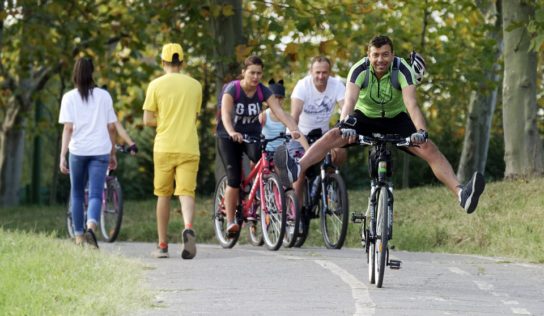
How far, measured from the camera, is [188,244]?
42.7 feet

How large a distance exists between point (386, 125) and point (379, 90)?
0.33m

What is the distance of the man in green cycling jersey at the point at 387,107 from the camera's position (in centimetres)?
1010

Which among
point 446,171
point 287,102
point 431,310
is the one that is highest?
point 287,102

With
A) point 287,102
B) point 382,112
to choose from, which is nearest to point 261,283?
point 382,112

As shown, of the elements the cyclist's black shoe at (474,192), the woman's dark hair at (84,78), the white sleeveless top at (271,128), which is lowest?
the cyclist's black shoe at (474,192)

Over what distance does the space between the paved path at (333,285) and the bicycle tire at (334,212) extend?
12.5 inches

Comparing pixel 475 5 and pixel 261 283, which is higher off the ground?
pixel 475 5

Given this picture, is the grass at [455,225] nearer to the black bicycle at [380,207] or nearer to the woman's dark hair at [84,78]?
the woman's dark hair at [84,78]

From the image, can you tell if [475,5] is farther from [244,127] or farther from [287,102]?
[244,127]

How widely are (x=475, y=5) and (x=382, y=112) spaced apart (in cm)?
1447

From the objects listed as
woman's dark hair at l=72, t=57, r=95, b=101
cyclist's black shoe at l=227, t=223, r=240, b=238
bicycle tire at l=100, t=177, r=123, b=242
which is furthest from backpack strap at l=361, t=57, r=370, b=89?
bicycle tire at l=100, t=177, r=123, b=242

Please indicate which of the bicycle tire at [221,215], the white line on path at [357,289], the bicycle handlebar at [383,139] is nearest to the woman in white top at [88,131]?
the bicycle tire at [221,215]

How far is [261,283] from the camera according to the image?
1050 cm

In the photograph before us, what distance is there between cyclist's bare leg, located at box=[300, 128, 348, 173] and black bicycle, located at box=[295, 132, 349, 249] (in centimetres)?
211
